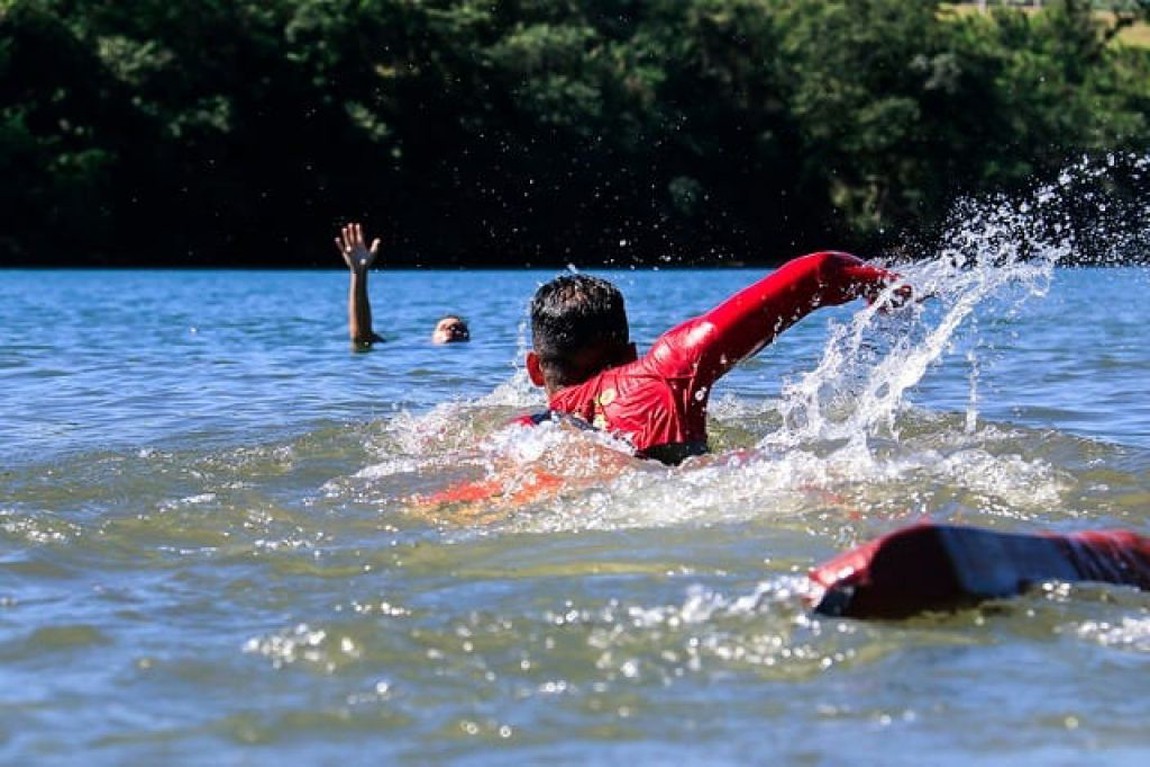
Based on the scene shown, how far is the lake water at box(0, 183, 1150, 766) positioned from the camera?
334 centimetres

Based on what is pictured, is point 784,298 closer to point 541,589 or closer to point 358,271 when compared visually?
point 541,589

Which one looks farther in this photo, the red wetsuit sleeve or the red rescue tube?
the red wetsuit sleeve

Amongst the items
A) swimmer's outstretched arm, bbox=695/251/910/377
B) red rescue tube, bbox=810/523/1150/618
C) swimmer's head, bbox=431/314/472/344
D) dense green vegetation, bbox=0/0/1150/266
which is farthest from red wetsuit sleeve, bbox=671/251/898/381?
dense green vegetation, bbox=0/0/1150/266

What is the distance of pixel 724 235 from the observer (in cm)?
5450

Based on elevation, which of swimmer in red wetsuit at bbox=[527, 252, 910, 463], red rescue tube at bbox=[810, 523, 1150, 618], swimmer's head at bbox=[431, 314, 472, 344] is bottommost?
swimmer's head at bbox=[431, 314, 472, 344]

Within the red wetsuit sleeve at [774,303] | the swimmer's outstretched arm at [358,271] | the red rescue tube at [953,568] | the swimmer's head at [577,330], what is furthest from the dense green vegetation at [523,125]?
the red rescue tube at [953,568]

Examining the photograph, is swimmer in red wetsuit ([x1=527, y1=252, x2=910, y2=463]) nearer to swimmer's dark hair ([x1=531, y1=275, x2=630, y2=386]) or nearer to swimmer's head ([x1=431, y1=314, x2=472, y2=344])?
swimmer's dark hair ([x1=531, y1=275, x2=630, y2=386])

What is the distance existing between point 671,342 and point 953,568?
72.8 inches

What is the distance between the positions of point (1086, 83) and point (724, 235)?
564 inches

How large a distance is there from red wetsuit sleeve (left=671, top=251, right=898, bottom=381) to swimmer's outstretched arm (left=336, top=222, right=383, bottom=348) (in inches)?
193

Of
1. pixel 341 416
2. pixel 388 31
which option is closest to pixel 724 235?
pixel 388 31

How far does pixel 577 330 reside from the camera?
6000mm

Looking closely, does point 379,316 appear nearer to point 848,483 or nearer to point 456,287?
point 456,287

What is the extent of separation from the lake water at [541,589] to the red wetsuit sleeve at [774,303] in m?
0.28
